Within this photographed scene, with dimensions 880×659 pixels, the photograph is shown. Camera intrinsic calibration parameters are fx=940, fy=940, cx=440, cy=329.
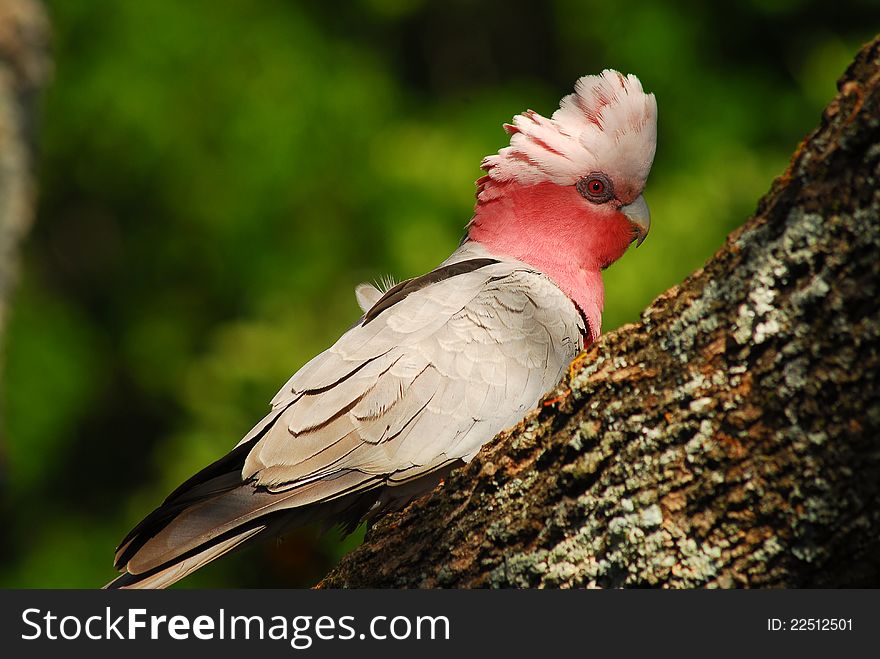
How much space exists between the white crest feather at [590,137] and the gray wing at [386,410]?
1.46ft

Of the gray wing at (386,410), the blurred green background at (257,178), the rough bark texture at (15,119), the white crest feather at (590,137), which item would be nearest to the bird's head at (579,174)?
the white crest feather at (590,137)

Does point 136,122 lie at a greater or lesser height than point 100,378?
greater

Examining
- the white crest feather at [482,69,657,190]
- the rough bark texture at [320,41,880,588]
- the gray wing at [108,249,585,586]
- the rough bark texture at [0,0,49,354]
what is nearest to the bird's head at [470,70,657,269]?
the white crest feather at [482,69,657,190]

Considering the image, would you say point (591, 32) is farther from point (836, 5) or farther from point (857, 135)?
point (857, 135)

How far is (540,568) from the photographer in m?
1.90

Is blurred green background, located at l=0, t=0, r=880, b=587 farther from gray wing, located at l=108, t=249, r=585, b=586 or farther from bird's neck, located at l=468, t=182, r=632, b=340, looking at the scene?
gray wing, located at l=108, t=249, r=585, b=586

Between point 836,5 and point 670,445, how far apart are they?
684 cm

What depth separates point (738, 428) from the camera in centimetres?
165

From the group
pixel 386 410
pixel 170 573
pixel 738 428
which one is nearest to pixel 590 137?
pixel 386 410

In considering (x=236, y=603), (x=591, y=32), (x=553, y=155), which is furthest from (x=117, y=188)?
(x=236, y=603)

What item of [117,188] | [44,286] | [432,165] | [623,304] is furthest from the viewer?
[44,286]

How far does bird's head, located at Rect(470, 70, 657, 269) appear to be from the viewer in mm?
3232

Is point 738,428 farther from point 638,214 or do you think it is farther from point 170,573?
point 638,214

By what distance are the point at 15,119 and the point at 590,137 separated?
12.2 feet
